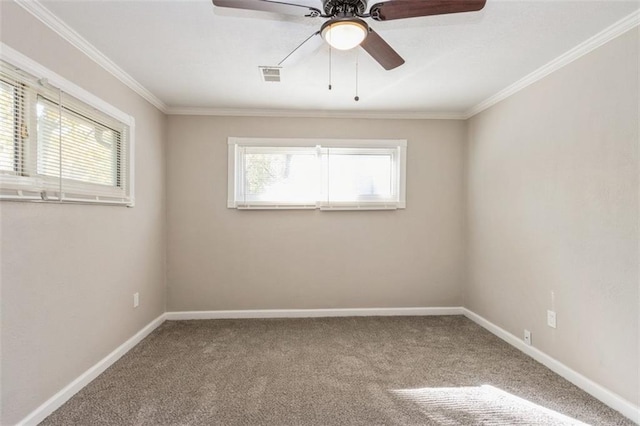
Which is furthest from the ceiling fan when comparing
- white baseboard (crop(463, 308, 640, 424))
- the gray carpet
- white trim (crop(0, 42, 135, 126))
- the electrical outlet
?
white baseboard (crop(463, 308, 640, 424))

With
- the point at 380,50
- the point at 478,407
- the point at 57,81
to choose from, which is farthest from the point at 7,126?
the point at 478,407

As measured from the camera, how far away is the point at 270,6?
4.90 feet

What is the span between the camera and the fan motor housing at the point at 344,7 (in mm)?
1580

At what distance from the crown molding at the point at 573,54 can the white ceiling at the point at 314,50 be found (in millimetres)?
42

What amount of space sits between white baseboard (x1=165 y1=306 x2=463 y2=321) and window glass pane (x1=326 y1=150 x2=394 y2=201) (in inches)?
50.2

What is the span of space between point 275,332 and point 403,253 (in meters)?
1.66

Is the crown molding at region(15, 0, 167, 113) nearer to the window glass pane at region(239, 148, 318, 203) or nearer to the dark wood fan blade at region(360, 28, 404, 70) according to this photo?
the window glass pane at region(239, 148, 318, 203)

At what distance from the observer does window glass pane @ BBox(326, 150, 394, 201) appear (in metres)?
3.71

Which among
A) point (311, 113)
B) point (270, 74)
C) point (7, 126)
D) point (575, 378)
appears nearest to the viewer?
point (7, 126)

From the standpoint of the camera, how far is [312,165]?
371cm

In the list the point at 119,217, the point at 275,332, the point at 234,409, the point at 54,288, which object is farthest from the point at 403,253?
the point at 54,288

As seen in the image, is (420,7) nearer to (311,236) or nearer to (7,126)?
(7,126)

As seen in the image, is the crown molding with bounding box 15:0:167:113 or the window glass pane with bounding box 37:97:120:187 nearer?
the crown molding with bounding box 15:0:167:113

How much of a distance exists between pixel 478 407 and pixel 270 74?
278 cm
